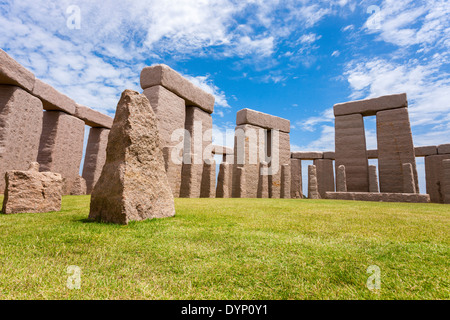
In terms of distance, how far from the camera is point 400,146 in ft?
41.2

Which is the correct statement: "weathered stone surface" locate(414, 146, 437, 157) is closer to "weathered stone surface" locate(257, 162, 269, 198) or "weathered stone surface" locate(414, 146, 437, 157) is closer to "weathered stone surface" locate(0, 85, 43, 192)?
"weathered stone surface" locate(257, 162, 269, 198)

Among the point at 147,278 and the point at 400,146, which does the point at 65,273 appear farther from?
the point at 400,146

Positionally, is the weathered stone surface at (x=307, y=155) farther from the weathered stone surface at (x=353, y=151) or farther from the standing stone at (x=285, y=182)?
the standing stone at (x=285, y=182)

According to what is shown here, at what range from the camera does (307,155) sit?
19328 millimetres

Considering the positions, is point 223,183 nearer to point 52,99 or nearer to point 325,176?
point 52,99

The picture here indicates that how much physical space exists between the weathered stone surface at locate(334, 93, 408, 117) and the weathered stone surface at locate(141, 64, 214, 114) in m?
7.78

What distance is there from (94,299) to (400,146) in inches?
595

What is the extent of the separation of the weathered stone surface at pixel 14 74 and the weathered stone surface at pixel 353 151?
48.9ft

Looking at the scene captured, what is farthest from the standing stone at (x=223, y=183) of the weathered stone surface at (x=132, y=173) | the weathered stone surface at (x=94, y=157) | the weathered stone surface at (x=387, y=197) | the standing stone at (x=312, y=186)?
the weathered stone surface at (x=132, y=173)

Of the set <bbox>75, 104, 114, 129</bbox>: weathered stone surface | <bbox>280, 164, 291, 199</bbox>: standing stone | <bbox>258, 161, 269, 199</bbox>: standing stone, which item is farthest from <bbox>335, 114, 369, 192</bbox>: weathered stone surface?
<bbox>75, 104, 114, 129</bbox>: weathered stone surface

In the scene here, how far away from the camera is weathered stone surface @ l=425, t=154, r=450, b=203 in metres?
15.5

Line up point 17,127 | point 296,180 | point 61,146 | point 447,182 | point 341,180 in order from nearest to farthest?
point 17,127, point 447,182, point 61,146, point 341,180, point 296,180

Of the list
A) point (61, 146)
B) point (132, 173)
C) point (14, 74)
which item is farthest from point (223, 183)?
point (14, 74)

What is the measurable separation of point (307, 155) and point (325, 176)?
2.13 m
